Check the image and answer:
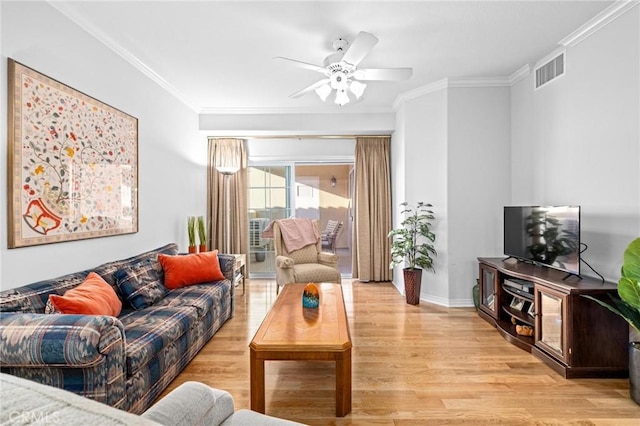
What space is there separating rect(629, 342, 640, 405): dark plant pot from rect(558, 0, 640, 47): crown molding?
2.43m

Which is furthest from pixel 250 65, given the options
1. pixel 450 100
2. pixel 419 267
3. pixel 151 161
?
pixel 419 267

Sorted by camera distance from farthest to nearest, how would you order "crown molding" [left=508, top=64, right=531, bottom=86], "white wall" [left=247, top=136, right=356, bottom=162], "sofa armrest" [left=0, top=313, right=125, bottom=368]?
"white wall" [left=247, top=136, right=356, bottom=162], "crown molding" [left=508, top=64, right=531, bottom=86], "sofa armrest" [left=0, top=313, right=125, bottom=368]

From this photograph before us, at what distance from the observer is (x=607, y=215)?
8.91 ft

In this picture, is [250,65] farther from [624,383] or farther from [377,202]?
[624,383]

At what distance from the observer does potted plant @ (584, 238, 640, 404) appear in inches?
79.7

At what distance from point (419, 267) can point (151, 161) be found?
3488 mm

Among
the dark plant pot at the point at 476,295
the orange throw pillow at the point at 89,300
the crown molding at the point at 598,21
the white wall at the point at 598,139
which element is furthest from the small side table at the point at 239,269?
the crown molding at the point at 598,21

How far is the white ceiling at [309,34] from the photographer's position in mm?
2590

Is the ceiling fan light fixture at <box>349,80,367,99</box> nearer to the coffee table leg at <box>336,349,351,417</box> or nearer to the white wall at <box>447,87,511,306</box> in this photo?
the white wall at <box>447,87,511,306</box>

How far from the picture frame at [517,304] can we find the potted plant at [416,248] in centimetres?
105

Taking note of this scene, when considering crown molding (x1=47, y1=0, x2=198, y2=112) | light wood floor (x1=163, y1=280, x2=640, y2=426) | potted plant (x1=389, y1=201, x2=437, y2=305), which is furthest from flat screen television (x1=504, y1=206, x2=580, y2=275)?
crown molding (x1=47, y1=0, x2=198, y2=112)

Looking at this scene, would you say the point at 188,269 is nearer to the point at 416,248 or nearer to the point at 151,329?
the point at 151,329

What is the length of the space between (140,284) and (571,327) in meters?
3.34

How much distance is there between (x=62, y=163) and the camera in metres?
2.42
